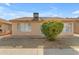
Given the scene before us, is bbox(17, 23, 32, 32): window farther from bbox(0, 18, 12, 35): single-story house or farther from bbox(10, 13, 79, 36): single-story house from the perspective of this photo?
bbox(0, 18, 12, 35): single-story house

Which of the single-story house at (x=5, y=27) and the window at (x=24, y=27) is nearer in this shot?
the single-story house at (x=5, y=27)

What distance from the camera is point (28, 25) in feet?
9.21

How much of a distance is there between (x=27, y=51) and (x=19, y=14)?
1.76 ft

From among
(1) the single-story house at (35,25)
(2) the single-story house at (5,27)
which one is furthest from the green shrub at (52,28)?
(2) the single-story house at (5,27)

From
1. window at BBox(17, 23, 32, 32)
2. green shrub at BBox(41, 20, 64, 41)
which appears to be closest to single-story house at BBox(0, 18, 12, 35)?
window at BBox(17, 23, 32, 32)

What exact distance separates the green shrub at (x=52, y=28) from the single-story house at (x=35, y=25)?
6 cm

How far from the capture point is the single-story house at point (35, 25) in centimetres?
271

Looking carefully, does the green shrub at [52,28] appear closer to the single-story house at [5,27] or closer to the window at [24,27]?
the window at [24,27]

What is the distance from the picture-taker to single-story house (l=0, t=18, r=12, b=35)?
2.70 m

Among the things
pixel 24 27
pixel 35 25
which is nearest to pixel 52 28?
pixel 35 25

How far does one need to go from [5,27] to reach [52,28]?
2.31 feet
